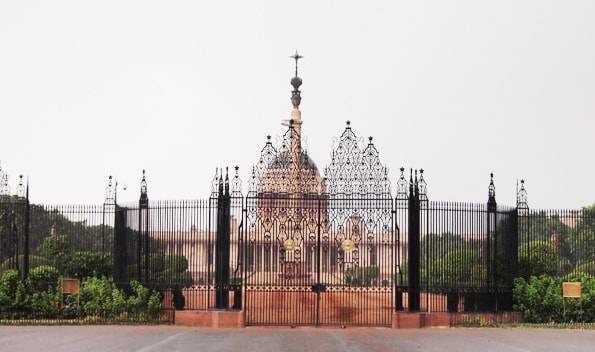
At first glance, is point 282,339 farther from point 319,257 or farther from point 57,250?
point 57,250

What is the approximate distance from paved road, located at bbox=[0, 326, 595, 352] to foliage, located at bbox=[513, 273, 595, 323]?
2072mm

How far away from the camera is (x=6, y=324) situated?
27453 mm

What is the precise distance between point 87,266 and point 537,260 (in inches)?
611

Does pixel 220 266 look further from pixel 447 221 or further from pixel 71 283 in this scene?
pixel 447 221

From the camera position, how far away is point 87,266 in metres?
31.2

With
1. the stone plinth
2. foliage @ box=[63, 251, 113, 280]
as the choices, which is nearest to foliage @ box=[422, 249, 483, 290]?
the stone plinth

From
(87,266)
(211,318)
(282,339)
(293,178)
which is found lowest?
(282,339)

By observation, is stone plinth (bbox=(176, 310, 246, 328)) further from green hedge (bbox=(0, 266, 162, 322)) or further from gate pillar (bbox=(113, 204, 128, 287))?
gate pillar (bbox=(113, 204, 128, 287))

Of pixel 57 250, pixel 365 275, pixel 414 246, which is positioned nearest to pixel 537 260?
pixel 365 275

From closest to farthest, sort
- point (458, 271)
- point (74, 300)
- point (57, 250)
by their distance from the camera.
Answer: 1. point (74, 300)
2. point (458, 271)
3. point (57, 250)

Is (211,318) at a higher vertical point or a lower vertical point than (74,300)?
lower

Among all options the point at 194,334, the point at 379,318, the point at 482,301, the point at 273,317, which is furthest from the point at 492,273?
the point at 194,334

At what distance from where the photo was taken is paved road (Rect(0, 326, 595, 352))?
67.0 feet

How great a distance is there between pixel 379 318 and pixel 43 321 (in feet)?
34.3
